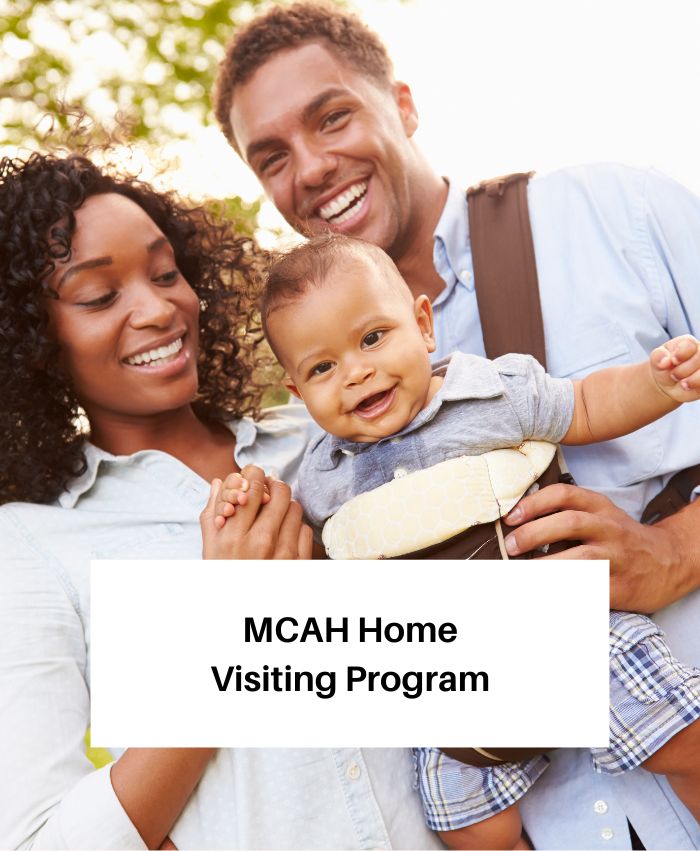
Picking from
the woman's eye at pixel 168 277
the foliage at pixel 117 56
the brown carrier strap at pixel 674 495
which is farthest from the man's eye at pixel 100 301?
the foliage at pixel 117 56

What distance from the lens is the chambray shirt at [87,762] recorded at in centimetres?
140

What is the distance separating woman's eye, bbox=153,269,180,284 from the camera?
1771mm

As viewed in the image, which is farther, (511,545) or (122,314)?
(122,314)

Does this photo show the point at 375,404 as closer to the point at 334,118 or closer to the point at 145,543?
the point at 145,543

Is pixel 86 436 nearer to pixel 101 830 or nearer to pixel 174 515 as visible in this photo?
pixel 174 515

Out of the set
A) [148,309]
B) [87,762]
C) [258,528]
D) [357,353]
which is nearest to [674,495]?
[357,353]

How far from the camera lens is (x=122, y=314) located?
5.53 ft

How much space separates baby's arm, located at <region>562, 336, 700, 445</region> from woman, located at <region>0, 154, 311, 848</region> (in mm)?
535

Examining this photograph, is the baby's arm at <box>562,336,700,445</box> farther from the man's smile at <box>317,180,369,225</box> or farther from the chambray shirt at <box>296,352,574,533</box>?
the man's smile at <box>317,180,369,225</box>

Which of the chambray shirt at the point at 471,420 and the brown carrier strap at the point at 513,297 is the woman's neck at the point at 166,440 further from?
the brown carrier strap at the point at 513,297

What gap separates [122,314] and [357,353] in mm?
536

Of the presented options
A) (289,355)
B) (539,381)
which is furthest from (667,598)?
(289,355)

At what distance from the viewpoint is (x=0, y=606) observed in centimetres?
151

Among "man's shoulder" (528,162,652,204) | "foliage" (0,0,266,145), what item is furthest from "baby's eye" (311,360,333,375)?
"foliage" (0,0,266,145)
